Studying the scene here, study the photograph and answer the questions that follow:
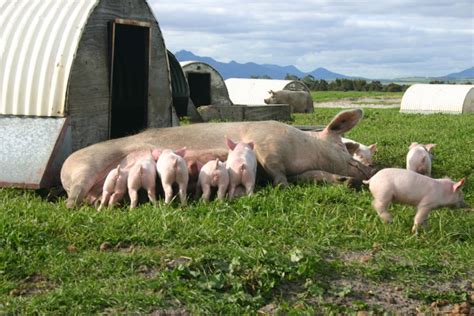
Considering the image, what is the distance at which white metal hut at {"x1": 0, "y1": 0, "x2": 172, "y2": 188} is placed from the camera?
865 centimetres

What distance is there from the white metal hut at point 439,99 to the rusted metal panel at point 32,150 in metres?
21.1

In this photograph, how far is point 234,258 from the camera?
5355 mm

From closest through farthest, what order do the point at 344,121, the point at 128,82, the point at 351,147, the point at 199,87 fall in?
the point at 344,121 < the point at 351,147 < the point at 128,82 < the point at 199,87

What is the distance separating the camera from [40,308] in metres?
4.64

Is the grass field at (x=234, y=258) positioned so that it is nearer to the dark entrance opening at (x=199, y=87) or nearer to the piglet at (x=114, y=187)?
the piglet at (x=114, y=187)

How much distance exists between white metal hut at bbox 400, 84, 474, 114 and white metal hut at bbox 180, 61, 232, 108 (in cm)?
881

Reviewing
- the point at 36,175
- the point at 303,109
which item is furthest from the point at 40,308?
the point at 303,109

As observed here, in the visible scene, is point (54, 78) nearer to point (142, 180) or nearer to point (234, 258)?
point (142, 180)

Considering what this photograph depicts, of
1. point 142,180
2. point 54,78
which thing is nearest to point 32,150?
point 54,78

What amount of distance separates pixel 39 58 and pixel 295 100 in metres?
19.4

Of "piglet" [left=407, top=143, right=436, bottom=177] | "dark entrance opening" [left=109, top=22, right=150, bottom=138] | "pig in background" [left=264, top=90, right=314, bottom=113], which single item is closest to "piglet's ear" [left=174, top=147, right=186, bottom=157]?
"piglet" [left=407, top=143, right=436, bottom=177]

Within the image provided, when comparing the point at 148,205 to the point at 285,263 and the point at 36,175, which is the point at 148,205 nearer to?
the point at 36,175

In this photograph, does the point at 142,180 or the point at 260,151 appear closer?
the point at 142,180

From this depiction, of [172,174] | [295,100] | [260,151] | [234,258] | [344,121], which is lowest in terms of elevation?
[234,258]
